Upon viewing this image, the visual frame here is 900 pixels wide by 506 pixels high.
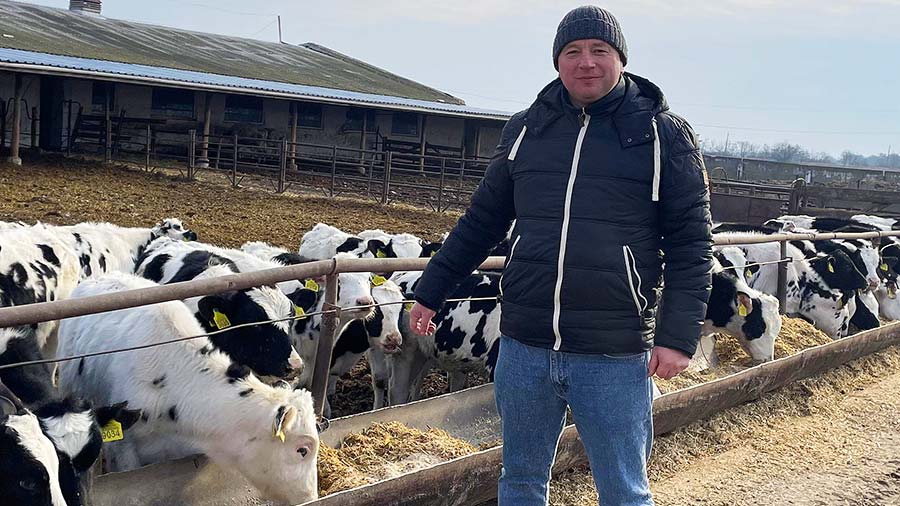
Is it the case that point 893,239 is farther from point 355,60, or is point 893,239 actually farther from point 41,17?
point 355,60

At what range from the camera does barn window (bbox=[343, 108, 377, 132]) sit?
33409 millimetres

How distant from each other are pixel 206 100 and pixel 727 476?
23.2m

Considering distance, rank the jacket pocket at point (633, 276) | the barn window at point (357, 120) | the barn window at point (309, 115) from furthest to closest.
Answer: the barn window at point (357, 120) → the barn window at point (309, 115) → the jacket pocket at point (633, 276)

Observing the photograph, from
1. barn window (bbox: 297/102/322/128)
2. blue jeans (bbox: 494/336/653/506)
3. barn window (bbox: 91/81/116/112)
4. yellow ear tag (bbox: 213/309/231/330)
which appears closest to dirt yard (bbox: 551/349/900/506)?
blue jeans (bbox: 494/336/653/506)

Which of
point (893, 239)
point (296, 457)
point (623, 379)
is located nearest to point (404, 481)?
point (296, 457)

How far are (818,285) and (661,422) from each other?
5590 millimetres

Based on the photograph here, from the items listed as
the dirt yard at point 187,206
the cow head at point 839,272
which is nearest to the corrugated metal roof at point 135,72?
the dirt yard at point 187,206

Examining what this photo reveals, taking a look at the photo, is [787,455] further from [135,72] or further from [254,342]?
[135,72]

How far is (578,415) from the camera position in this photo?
3.40 m

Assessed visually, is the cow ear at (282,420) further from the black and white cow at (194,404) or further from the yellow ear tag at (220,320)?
the yellow ear tag at (220,320)

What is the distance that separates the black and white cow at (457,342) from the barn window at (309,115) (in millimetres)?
24318

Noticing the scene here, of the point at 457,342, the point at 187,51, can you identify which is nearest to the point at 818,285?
the point at 457,342

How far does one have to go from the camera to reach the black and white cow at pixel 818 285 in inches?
438

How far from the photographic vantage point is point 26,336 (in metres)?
5.53
